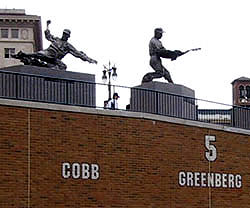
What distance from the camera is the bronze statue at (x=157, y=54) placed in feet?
91.5

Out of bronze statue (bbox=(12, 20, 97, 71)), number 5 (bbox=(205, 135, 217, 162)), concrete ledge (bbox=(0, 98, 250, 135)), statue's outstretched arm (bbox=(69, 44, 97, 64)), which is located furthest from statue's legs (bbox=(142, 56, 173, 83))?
bronze statue (bbox=(12, 20, 97, 71))

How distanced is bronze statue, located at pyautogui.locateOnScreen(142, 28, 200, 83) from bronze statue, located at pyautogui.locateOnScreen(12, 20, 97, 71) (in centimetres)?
318

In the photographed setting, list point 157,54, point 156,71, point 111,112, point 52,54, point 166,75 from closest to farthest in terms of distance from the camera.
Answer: point 111,112 < point 52,54 < point 157,54 < point 156,71 < point 166,75

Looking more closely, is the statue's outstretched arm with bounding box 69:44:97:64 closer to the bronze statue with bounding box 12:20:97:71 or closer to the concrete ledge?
the bronze statue with bounding box 12:20:97:71

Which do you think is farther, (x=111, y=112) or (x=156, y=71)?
(x=156, y=71)

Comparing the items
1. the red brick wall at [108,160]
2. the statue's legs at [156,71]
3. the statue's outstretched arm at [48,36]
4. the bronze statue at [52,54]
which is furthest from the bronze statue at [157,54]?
the statue's outstretched arm at [48,36]

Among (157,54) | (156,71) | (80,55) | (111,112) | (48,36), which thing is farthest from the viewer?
(156,71)

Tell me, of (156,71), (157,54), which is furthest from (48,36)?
(156,71)

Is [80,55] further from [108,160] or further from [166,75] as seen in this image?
[108,160]

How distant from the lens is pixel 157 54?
2795 cm

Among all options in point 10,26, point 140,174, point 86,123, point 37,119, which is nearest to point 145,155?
point 140,174

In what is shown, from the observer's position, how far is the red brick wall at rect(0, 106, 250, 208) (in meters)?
21.5

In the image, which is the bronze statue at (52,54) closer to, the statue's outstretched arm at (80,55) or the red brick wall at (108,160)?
the statue's outstretched arm at (80,55)

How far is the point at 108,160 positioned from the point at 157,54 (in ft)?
18.5
